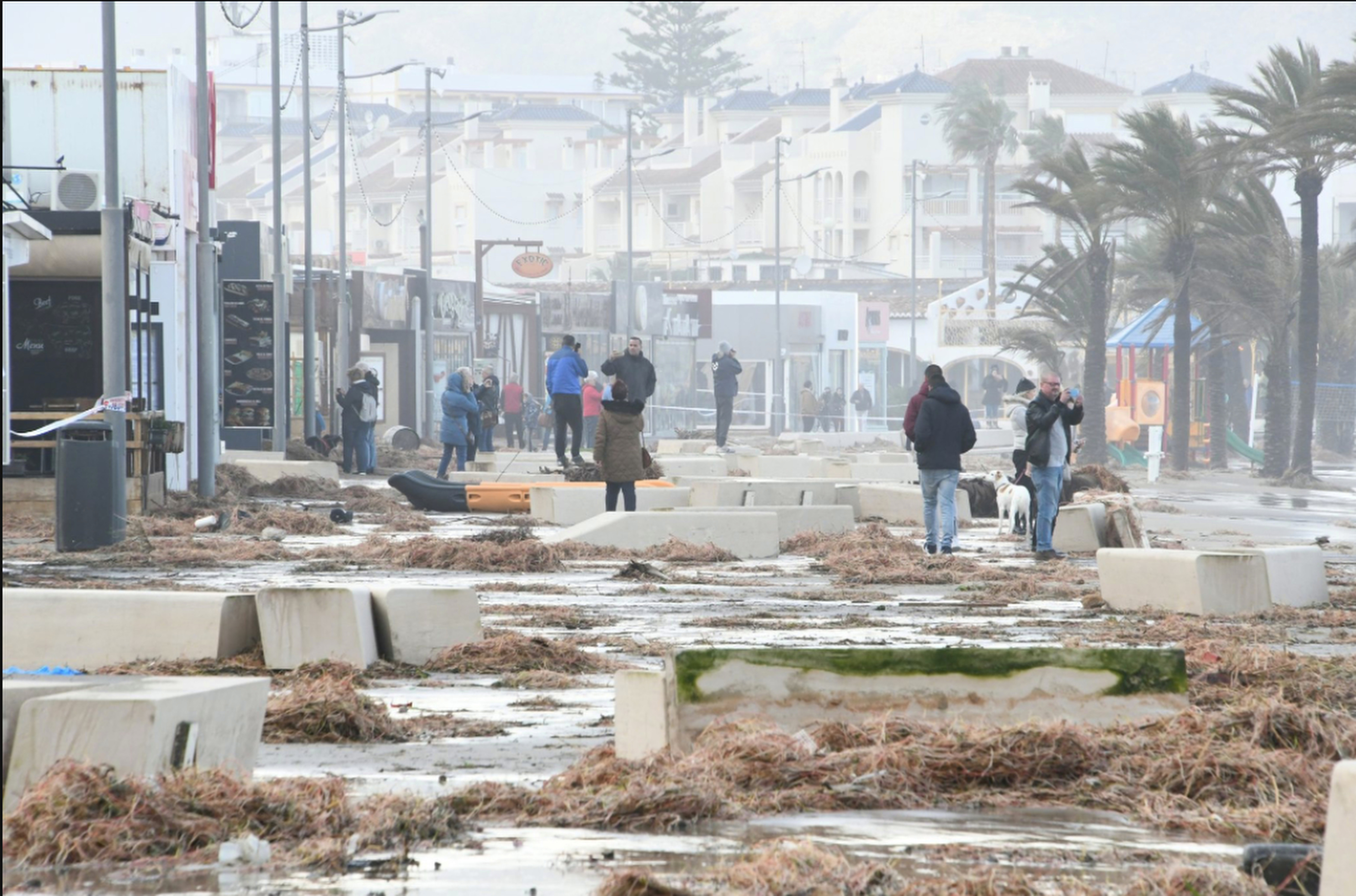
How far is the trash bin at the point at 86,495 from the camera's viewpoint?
17688mm

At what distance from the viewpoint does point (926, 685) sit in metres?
8.00

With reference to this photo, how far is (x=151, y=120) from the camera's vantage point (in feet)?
86.0

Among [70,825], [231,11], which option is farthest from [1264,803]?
[231,11]

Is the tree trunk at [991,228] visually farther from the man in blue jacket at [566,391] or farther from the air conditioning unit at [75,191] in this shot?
the air conditioning unit at [75,191]

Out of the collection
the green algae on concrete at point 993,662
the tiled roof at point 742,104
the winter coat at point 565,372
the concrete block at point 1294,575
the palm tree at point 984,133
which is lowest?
the concrete block at point 1294,575

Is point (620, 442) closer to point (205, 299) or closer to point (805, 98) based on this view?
point (205, 299)

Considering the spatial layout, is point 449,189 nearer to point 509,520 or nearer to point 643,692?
point 509,520

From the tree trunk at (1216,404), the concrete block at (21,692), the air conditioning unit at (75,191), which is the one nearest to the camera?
the concrete block at (21,692)

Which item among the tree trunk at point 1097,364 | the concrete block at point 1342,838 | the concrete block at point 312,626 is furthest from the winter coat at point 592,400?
the concrete block at point 1342,838

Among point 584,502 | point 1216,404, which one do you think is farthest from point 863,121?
point 584,502

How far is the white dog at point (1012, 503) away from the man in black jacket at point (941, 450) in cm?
213

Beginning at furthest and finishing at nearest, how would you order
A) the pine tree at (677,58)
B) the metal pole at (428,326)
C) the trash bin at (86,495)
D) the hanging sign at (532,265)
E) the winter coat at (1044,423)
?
the pine tree at (677,58), the hanging sign at (532,265), the metal pole at (428,326), the winter coat at (1044,423), the trash bin at (86,495)

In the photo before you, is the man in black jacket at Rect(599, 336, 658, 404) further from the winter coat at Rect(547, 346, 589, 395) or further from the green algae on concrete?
the green algae on concrete

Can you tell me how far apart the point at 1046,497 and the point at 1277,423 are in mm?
24119
